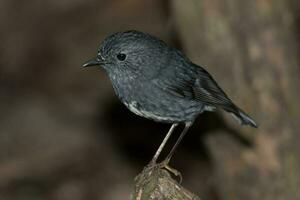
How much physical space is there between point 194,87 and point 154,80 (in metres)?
0.41

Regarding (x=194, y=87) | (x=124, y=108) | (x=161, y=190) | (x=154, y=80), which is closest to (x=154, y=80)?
(x=154, y=80)

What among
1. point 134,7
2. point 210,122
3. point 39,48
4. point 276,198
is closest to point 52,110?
point 39,48

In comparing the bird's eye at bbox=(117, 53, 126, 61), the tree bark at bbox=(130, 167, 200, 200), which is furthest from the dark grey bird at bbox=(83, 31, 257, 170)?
the tree bark at bbox=(130, 167, 200, 200)

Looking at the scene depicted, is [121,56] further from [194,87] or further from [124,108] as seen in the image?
[124,108]

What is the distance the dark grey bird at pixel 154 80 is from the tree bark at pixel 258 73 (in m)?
1.17

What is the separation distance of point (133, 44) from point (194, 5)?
1818 millimetres

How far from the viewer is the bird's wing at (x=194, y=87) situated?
6273mm

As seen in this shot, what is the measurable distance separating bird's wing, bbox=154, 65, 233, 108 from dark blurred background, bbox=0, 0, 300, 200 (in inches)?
44.4

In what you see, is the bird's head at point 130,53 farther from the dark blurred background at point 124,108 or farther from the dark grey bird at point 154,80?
the dark blurred background at point 124,108

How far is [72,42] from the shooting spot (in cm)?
1102

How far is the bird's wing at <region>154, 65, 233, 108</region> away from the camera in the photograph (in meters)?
6.27

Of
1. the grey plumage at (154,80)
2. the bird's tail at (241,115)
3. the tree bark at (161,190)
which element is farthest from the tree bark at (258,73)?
the tree bark at (161,190)

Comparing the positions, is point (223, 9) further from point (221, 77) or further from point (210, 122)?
point (210, 122)

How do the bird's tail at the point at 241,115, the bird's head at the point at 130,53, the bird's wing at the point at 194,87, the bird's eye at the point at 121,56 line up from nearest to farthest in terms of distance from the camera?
the bird's head at the point at 130,53, the bird's eye at the point at 121,56, the bird's wing at the point at 194,87, the bird's tail at the point at 241,115
